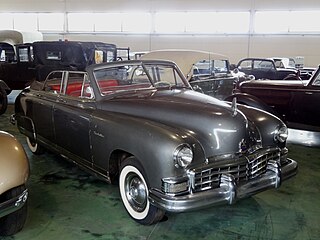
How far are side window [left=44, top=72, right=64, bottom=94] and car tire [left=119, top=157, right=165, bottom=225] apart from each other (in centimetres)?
169

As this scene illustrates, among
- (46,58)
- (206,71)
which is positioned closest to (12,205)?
(206,71)

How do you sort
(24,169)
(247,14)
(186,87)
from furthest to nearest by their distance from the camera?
1. (247,14)
2. (186,87)
3. (24,169)

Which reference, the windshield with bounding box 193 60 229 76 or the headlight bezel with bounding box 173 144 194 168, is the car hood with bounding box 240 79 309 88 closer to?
the windshield with bounding box 193 60 229 76

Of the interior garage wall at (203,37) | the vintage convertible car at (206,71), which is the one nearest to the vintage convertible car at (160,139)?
the vintage convertible car at (206,71)

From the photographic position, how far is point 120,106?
3.48 m

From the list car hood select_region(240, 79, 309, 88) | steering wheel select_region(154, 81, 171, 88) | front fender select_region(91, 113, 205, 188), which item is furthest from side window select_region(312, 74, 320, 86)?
front fender select_region(91, 113, 205, 188)

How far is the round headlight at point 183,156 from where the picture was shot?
269 centimetres

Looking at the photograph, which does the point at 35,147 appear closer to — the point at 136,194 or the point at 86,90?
the point at 86,90

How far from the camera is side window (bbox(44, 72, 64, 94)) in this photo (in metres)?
4.46

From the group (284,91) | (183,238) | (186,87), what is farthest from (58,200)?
(284,91)

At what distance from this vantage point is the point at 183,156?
2.71 m

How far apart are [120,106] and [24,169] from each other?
116cm

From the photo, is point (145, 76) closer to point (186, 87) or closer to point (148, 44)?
point (186, 87)

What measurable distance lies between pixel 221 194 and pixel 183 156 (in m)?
0.46
